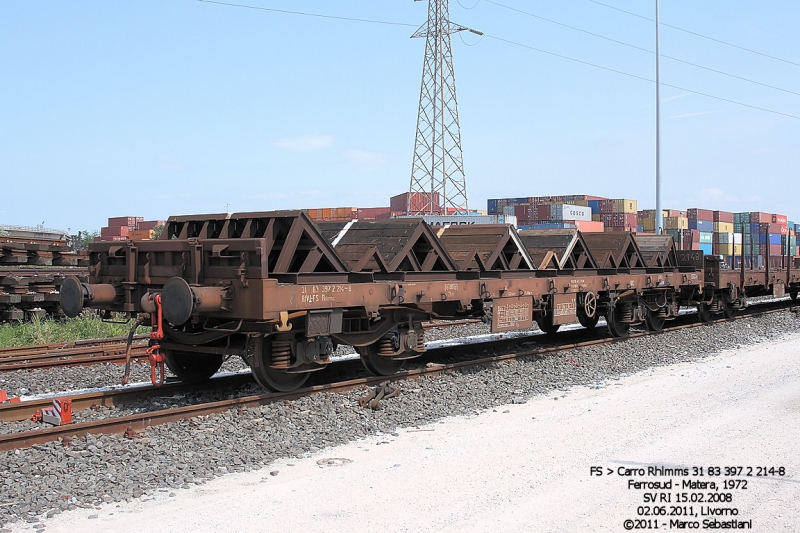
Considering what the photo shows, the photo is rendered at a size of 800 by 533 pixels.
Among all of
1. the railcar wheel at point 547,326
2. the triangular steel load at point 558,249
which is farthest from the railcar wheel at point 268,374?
the railcar wheel at point 547,326

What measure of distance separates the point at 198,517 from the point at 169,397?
4083mm

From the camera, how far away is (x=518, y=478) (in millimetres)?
6215

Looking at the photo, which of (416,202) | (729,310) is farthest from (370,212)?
(729,310)

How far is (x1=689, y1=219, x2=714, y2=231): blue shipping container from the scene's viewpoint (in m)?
53.8

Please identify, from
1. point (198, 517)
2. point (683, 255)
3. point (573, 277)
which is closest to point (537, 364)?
point (573, 277)

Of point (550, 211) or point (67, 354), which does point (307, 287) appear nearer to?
point (67, 354)

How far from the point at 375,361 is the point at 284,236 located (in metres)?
2.35

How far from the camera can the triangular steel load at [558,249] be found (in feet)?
42.0

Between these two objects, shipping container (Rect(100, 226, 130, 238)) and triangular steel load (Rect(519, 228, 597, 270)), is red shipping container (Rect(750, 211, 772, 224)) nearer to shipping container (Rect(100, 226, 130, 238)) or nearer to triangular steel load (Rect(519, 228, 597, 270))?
triangular steel load (Rect(519, 228, 597, 270))

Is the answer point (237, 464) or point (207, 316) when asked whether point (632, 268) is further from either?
point (237, 464)

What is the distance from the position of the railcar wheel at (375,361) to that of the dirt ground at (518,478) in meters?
1.86

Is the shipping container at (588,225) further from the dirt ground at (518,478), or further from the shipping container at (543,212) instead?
the dirt ground at (518,478)

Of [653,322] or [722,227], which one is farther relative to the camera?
[722,227]

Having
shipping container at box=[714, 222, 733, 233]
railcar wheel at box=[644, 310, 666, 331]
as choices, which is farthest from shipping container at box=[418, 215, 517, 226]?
railcar wheel at box=[644, 310, 666, 331]
